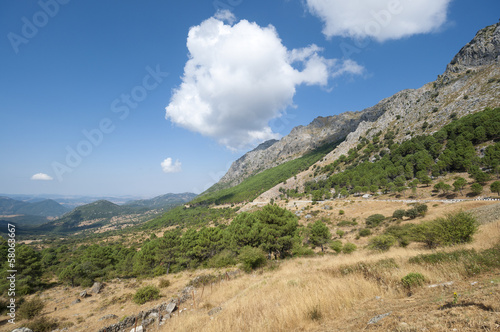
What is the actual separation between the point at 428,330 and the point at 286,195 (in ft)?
398

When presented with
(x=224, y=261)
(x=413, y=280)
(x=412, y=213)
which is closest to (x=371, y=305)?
(x=413, y=280)

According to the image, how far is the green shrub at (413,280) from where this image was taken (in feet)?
23.8

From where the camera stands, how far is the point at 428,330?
12.2 feet

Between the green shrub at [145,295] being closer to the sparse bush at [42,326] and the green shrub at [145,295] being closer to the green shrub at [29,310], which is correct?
the sparse bush at [42,326]

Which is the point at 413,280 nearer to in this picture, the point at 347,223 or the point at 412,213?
the point at 412,213

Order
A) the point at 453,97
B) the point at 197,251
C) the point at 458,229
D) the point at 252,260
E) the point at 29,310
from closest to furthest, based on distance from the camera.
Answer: the point at 458,229 < the point at 29,310 < the point at 252,260 < the point at 197,251 < the point at 453,97

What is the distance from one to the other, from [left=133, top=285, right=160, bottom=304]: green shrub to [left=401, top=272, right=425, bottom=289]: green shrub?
20.0 metres

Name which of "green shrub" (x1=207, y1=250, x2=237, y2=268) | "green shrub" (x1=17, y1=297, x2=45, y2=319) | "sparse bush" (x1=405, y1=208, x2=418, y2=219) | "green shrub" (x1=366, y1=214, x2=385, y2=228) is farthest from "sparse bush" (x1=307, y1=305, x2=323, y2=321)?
"sparse bush" (x1=405, y1=208, x2=418, y2=219)

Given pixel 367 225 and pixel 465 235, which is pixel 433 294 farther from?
pixel 367 225

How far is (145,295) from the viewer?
17.8m

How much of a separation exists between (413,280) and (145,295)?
828 inches

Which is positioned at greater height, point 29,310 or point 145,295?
point 145,295

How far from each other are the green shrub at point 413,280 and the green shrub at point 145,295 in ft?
65.6

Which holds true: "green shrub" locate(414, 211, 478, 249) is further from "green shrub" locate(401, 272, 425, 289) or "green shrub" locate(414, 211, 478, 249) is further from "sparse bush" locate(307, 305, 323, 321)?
"sparse bush" locate(307, 305, 323, 321)
